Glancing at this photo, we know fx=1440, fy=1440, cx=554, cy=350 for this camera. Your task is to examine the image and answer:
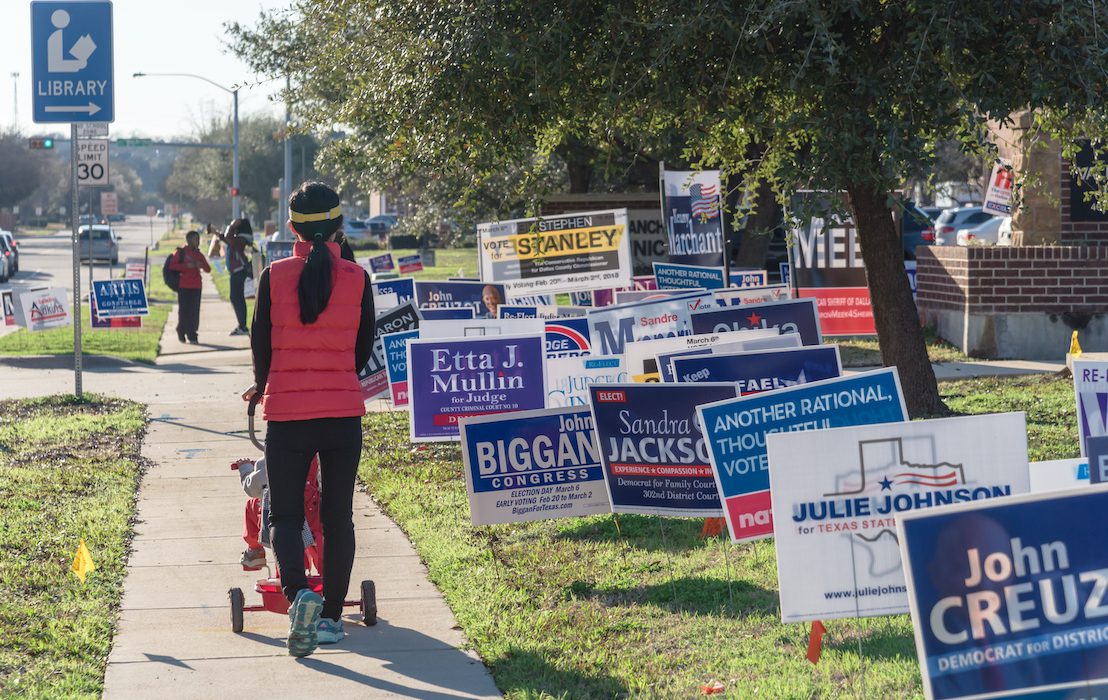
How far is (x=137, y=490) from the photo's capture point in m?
9.64

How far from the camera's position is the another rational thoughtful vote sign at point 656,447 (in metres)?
7.01

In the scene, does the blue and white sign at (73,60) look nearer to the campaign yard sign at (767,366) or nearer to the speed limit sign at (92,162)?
the speed limit sign at (92,162)

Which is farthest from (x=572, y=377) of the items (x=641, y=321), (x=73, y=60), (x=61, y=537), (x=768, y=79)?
(x=73, y=60)

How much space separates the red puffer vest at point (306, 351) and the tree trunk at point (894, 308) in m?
6.79

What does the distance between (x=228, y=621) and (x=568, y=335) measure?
20.1ft

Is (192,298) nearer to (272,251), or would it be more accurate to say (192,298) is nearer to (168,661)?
(272,251)

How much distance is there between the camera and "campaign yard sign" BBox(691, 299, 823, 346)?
35.9ft

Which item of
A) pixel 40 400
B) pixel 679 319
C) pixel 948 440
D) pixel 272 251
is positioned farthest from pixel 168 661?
pixel 272 251

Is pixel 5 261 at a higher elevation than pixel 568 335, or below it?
higher

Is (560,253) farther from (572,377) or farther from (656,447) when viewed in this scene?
(656,447)

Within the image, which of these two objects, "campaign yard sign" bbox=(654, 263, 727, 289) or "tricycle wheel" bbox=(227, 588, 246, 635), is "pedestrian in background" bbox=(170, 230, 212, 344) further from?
"tricycle wheel" bbox=(227, 588, 246, 635)

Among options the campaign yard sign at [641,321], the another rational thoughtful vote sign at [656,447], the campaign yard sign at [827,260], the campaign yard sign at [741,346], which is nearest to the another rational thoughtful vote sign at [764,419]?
the another rational thoughtful vote sign at [656,447]

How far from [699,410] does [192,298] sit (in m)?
17.1

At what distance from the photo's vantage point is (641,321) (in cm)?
1154
